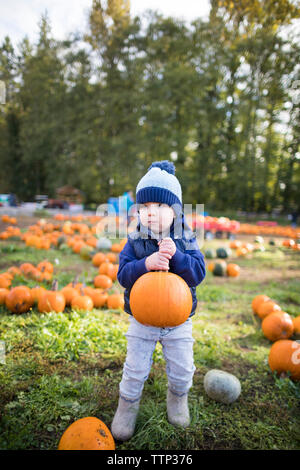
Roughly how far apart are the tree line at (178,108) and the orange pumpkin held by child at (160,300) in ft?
63.1

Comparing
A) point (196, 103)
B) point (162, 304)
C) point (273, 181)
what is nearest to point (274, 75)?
point (196, 103)

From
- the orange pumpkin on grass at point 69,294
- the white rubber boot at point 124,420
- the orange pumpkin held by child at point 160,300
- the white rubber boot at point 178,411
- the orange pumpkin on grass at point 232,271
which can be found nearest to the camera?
the orange pumpkin held by child at point 160,300

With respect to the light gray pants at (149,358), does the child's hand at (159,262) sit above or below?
above

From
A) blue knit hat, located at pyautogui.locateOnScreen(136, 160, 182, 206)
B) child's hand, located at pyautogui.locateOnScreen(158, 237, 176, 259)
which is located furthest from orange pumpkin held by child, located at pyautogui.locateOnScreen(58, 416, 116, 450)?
blue knit hat, located at pyautogui.locateOnScreen(136, 160, 182, 206)

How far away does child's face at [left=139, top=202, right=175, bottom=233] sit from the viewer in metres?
1.84

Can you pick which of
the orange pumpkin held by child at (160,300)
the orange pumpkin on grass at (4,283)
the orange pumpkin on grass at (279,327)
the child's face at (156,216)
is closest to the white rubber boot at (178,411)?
the orange pumpkin held by child at (160,300)

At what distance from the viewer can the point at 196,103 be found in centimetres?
2017

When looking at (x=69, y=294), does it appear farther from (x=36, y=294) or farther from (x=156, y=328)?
(x=156, y=328)

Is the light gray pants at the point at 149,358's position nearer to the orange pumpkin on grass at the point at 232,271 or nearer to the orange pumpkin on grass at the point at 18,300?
the orange pumpkin on grass at the point at 18,300

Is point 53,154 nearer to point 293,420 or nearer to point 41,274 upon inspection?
point 41,274

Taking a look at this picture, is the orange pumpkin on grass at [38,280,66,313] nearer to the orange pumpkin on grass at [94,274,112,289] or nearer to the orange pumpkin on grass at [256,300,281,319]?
the orange pumpkin on grass at [94,274,112,289]

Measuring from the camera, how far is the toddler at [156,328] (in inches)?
72.8

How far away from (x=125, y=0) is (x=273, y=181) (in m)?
19.5

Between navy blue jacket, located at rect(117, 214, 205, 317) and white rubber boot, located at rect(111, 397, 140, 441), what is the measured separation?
615mm
